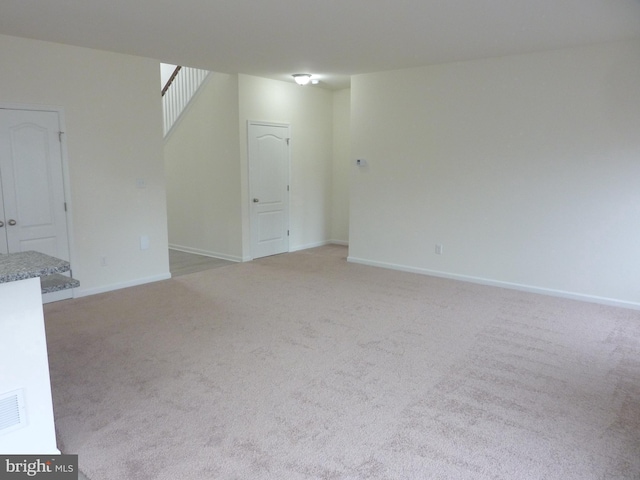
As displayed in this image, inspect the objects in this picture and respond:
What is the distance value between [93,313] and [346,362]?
2.62 m

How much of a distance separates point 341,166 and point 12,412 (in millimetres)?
6459

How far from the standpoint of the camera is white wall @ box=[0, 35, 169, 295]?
442 centimetres

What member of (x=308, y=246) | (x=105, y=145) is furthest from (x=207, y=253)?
(x=105, y=145)

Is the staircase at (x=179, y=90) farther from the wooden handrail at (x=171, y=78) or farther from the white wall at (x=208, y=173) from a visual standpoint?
the white wall at (x=208, y=173)

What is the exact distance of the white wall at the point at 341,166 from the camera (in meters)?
7.68

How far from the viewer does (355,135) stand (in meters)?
6.40

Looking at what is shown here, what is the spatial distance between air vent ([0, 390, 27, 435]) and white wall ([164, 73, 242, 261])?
4.55m

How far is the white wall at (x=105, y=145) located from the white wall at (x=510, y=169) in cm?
277

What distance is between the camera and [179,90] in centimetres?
704

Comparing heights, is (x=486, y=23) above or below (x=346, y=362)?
above

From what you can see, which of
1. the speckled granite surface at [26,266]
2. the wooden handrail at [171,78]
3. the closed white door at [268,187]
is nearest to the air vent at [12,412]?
the speckled granite surface at [26,266]

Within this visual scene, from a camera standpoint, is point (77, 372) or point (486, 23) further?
point (486, 23)

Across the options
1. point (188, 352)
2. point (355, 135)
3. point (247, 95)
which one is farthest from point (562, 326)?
point (247, 95)

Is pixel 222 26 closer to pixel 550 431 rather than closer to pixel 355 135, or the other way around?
pixel 355 135
